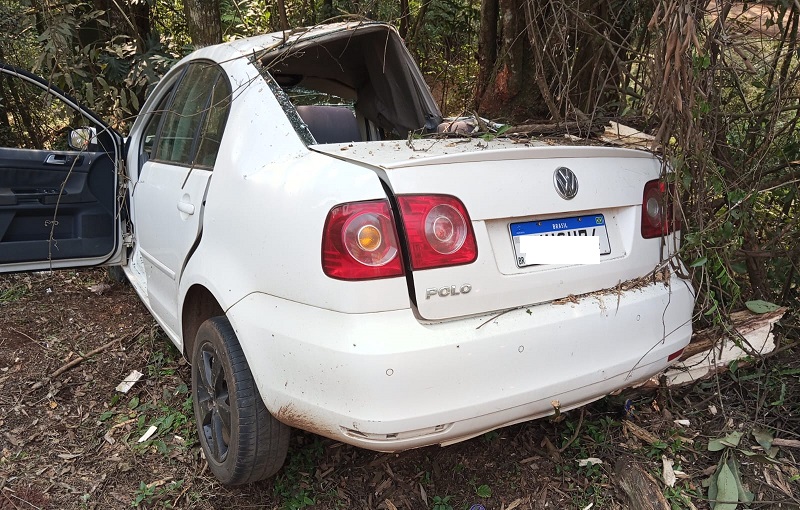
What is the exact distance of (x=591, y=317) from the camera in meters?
1.84

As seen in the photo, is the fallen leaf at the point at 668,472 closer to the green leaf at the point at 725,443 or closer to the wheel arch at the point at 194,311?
the green leaf at the point at 725,443

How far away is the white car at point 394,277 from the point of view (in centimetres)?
164

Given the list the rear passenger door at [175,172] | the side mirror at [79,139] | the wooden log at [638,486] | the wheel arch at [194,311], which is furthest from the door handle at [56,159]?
the wooden log at [638,486]

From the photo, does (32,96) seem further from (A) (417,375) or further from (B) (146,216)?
(A) (417,375)

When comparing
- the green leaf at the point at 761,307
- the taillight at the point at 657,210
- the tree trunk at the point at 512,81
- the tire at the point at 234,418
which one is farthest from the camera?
the tree trunk at the point at 512,81

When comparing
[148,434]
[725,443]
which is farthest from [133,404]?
[725,443]

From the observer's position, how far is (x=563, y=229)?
1.89 meters

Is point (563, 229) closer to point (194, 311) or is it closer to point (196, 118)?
point (194, 311)

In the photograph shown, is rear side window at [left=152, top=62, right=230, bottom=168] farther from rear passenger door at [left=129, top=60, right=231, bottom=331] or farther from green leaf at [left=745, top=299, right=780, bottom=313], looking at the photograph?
green leaf at [left=745, top=299, right=780, bottom=313]

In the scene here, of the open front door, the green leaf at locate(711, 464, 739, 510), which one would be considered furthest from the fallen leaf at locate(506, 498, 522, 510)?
the open front door

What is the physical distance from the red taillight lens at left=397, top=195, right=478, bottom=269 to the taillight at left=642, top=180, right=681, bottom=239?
779mm

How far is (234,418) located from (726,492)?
70.0 inches

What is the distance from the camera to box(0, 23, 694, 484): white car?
1.64 meters

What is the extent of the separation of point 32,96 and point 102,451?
5.57 meters
